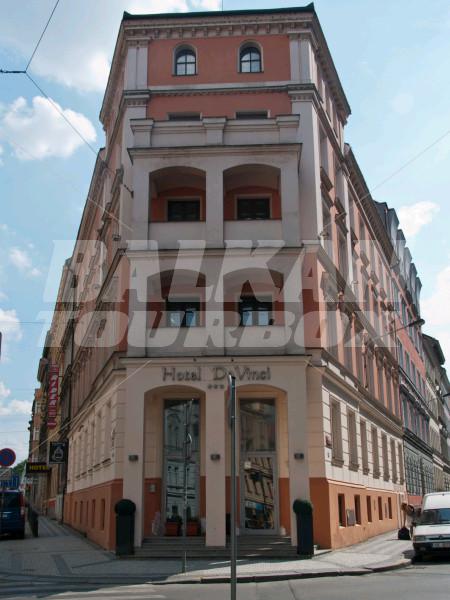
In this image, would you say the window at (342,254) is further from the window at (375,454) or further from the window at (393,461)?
the window at (393,461)

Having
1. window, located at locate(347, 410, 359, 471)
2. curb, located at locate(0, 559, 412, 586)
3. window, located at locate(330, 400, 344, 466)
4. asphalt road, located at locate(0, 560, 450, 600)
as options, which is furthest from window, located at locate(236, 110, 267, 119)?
asphalt road, located at locate(0, 560, 450, 600)

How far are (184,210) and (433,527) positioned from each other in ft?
42.1

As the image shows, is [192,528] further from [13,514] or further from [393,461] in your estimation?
[393,461]

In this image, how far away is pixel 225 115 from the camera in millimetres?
25891

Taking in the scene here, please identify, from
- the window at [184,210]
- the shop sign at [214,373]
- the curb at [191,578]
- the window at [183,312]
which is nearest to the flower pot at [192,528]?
the shop sign at [214,373]

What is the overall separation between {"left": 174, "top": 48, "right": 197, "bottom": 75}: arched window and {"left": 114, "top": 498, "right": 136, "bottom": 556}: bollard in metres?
15.5

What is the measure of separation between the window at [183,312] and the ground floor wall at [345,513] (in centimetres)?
634

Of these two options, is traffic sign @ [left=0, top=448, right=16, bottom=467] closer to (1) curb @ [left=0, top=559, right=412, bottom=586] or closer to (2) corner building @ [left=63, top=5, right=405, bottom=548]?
(2) corner building @ [left=63, top=5, right=405, bottom=548]

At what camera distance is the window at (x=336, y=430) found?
24.5 m

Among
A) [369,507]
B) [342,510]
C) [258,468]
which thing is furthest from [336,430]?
[369,507]

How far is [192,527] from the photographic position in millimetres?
21969

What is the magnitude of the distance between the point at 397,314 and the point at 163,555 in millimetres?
33905

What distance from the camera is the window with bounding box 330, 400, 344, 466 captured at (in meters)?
24.5

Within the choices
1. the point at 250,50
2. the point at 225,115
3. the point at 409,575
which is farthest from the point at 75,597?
the point at 250,50
